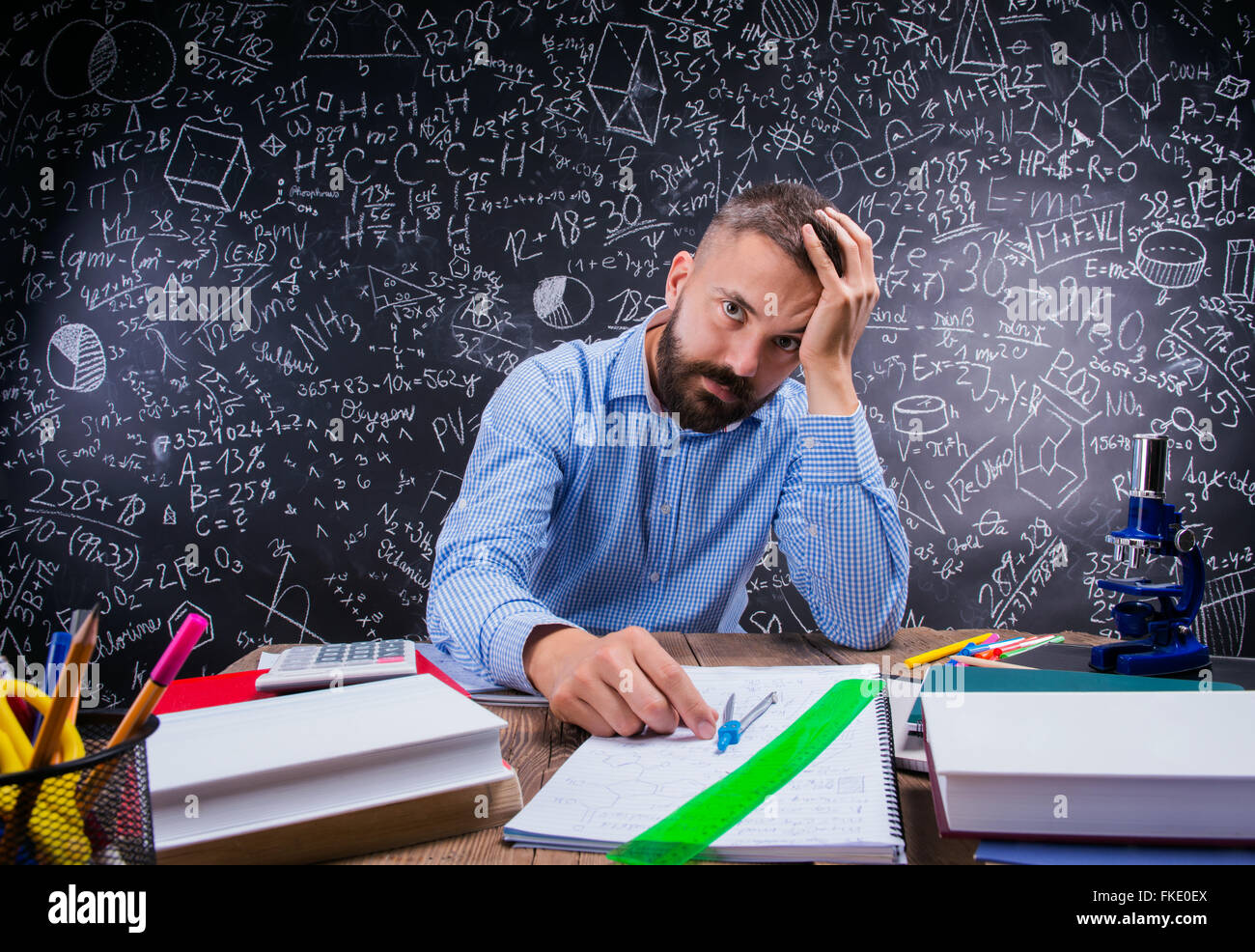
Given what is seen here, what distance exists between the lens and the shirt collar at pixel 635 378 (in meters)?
1.45

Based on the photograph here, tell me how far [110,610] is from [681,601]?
7.15 ft

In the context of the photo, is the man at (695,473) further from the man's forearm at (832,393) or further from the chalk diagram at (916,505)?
the chalk diagram at (916,505)

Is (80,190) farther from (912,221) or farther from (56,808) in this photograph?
(56,808)

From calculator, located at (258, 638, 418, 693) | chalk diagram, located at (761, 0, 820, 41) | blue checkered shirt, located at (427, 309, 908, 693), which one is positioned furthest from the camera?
chalk diagram, located at (761, 0, 820, 41)

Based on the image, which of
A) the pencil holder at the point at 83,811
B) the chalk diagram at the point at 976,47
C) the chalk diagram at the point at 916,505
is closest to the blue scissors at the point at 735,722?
the pencil holder at the point at 83,811

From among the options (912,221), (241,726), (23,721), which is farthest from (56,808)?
(912,221)

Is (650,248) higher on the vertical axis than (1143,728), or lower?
higher

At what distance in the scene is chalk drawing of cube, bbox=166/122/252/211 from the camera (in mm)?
2717

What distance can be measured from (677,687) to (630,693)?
4cm

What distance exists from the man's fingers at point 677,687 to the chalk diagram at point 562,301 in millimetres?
2206

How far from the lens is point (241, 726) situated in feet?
1.87
